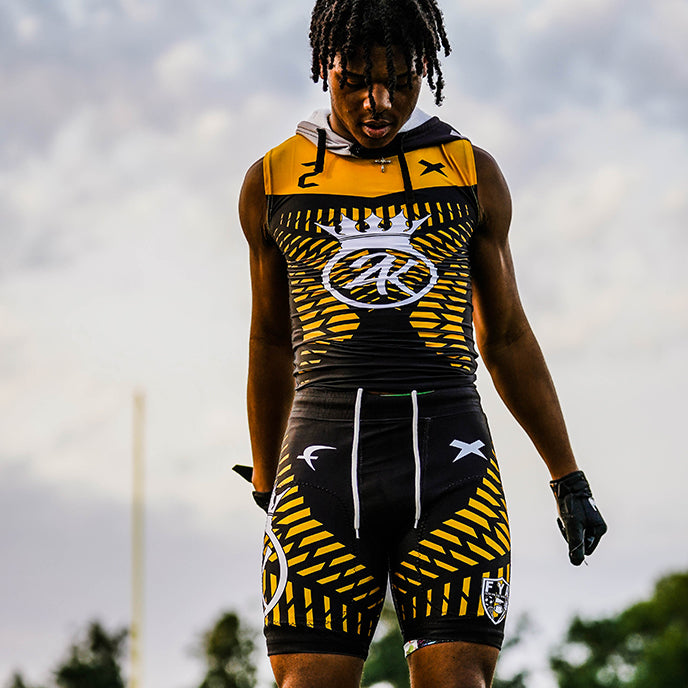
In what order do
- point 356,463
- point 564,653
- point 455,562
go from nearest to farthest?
point 455,562
point 356,463
point 564,653

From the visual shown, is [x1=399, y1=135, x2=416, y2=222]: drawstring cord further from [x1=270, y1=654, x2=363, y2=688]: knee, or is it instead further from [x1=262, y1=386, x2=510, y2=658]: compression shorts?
[x1=270, y1=654, x2=363, y2=688]: knee

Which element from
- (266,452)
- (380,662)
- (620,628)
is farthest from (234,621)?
(266,452)

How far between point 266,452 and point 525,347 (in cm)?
104

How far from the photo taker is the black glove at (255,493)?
14.9 ft

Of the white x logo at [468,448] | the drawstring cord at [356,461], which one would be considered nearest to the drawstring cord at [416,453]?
the drawstring cord at [356,461]

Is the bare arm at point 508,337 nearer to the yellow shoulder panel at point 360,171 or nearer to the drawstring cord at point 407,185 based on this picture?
the yellow shoulder panel at point 360,171

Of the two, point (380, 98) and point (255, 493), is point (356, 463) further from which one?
point (380, 98)

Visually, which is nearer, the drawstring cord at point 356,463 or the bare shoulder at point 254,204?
the drawstring cord at point 356,463

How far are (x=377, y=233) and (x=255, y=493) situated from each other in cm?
120

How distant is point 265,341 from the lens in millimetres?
4465

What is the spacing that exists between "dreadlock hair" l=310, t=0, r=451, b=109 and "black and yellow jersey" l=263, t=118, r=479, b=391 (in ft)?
0.85

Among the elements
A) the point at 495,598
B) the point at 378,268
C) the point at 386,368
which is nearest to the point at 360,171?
the point at 378,268

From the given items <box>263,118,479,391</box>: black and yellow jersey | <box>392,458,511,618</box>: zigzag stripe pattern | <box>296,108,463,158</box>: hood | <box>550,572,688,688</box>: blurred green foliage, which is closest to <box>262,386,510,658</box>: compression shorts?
<box>392,458,511,618</box>: zigzag stripe pattern

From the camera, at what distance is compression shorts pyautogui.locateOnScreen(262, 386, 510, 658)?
3605 mm
